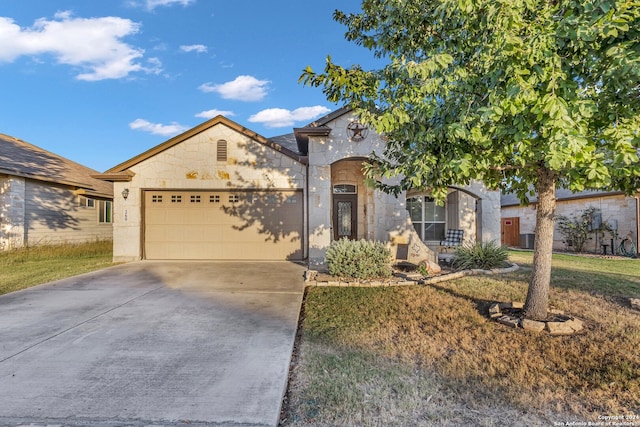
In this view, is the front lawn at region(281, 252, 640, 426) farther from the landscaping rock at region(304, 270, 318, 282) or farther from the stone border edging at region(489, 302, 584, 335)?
the landscaping rock at region(304, 270, 318, 282)

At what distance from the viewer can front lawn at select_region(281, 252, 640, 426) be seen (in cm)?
269

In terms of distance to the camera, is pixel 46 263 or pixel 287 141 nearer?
pixel 46 263

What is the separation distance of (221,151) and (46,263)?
6751 mm

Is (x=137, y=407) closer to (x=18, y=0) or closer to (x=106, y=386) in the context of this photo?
(x=106, y=386)

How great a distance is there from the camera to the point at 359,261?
25.5 feet

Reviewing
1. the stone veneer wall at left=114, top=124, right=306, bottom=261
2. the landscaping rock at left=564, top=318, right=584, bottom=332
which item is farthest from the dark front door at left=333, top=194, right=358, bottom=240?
the landscaping rock at left=564, top=318, right=584, bottom=332

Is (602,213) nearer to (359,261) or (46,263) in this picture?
(359,261)

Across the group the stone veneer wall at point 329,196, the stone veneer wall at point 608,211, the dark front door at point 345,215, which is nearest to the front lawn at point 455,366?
the stone veneer wall at point 329,196

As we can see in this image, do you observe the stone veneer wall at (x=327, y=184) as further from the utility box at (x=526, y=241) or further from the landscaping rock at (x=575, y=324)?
the utility box at (x=526, y=241)

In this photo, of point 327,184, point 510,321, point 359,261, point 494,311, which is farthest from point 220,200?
point 510,321

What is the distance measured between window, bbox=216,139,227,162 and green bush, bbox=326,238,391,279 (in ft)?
16.9

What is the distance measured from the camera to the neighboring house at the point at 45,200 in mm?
11828

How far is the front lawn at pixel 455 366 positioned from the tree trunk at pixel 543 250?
0.59m

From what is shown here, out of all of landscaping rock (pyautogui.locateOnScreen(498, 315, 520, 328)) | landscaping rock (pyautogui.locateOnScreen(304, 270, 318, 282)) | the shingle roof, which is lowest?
landscaping rock (pyautogui.locateOnScreen(498, 315, 520, 328))
